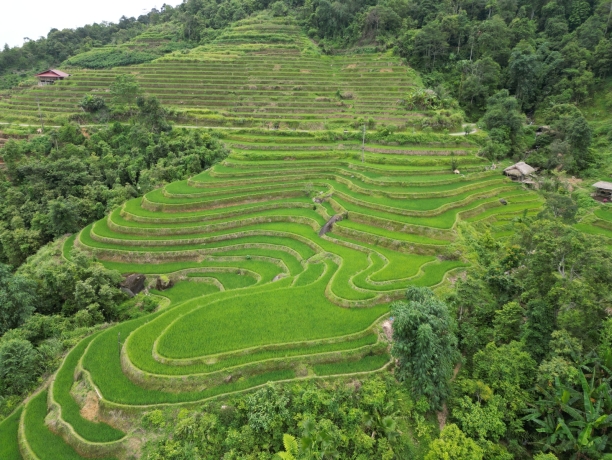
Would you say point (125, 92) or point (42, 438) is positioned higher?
point (125, 92)

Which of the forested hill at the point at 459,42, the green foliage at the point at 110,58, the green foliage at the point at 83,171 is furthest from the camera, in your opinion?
the green foliage at the point at 110,58

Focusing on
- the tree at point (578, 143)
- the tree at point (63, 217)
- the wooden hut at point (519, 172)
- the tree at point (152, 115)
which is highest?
the tree at point (152, 115)

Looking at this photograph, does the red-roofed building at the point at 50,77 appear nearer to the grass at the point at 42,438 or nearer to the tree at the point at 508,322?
the grass at the point at 42,438

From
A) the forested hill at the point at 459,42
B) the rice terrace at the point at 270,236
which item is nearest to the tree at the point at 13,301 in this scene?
the rice terrace at the point at 270,236

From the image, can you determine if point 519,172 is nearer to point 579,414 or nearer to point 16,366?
point 579,414

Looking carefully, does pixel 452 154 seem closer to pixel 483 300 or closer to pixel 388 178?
pixel 388 178

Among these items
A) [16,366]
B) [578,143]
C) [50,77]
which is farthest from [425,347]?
[50,77]

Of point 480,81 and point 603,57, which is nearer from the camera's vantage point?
point 603,57
